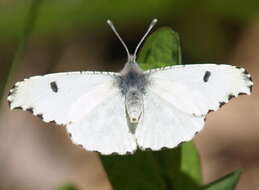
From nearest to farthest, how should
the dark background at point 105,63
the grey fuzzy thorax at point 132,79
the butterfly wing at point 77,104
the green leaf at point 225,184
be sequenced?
the green leaf at point 225,184
the butterfly wing at point 77,104
the grey fuzzy thorax at point 132,79
the dark background at point 105,63

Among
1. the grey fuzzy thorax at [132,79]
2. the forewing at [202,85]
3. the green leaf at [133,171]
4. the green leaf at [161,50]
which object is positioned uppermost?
the green leaf at [161,50]

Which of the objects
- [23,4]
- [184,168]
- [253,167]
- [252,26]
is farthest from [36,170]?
[184,168]

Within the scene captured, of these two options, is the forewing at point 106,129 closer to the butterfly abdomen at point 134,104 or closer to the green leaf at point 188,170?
the butterfly abdomen at point 134,104

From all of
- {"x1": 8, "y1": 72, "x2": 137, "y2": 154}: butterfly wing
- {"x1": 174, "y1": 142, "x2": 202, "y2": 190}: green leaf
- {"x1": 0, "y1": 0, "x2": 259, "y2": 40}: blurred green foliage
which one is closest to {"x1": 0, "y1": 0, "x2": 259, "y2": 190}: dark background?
{"x1": 0, "y1": 0, "x2": 259, "y2": 40}: blurred green foliage

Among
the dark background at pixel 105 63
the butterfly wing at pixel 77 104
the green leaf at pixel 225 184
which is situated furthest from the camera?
the dark background at pixel 105 63

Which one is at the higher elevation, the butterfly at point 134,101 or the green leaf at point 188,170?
the butterfly at point 134,101

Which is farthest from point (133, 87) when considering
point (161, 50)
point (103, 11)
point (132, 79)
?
point (103, 11)

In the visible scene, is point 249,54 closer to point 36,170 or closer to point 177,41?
point 36,170

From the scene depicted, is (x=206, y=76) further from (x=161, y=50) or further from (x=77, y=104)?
(x=77, y=104)

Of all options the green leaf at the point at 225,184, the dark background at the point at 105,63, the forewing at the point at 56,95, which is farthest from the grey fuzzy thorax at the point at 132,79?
the dark background at the point at 105,63
